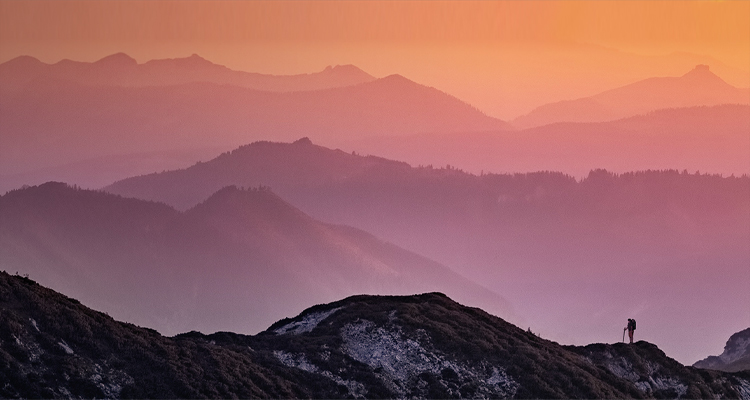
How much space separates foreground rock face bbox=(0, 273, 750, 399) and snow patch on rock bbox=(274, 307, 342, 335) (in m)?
0.16

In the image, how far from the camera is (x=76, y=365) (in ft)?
270

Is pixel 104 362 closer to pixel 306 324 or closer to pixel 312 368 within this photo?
pixel 312 368

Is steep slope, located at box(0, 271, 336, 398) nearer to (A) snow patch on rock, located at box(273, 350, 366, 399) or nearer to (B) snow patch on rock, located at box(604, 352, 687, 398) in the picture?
(A) snow patch on rock, located at box(273, 350, 366, 399)

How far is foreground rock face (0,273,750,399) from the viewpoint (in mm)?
83250

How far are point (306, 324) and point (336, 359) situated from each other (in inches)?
466

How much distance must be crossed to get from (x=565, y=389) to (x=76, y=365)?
111 ft

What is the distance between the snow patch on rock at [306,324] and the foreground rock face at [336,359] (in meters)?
0.16

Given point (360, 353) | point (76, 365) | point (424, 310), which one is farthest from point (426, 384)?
point (76, 365)

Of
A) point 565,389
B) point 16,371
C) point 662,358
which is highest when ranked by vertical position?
point 662,358

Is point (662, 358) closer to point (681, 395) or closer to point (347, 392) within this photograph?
point (681, 395)

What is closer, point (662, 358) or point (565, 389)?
point (565, 389)

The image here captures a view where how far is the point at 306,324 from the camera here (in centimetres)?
10825

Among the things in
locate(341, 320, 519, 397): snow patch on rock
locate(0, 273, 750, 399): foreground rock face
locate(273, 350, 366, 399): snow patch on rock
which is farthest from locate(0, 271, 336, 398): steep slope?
locate(341, 320, 519, 397): snow patch on rock

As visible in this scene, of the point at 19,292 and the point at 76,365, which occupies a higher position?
the point at 19,292
